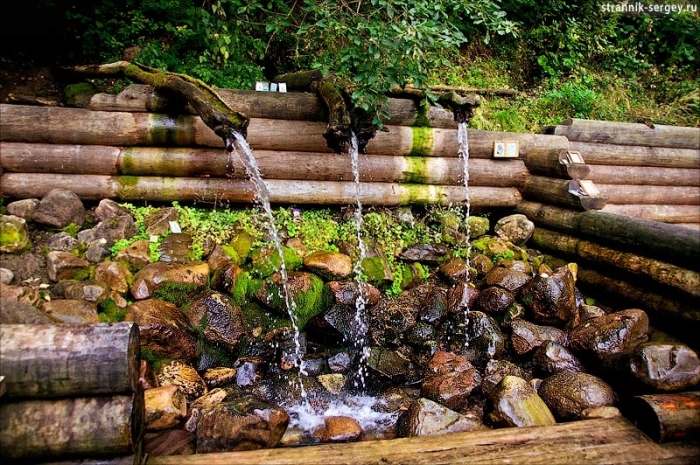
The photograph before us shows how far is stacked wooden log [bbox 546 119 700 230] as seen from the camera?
25.5ft

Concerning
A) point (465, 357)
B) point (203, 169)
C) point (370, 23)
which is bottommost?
point (465, 357)

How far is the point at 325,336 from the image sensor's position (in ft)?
16.4

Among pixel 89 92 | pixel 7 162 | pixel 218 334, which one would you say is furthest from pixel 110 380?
pixel 89 92

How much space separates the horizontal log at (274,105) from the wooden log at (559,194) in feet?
5.41

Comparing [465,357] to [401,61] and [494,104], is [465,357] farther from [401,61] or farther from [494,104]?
[494,104]

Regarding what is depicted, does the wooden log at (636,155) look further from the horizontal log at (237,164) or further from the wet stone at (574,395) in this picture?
the wet stone at (574,395)

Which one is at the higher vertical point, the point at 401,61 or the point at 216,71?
the point at 216,71

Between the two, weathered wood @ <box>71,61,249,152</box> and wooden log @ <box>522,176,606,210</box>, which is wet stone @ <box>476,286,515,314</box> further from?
weathered wood @ <box>71,61,249,152</box>

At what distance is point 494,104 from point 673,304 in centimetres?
530

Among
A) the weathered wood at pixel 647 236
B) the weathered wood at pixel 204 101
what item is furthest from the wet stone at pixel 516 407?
the weathered wood at pixel 204 101

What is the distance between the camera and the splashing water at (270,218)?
4.83m

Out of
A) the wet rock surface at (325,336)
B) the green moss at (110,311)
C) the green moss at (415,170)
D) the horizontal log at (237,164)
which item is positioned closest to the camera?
the wet rock surface at (325,336)

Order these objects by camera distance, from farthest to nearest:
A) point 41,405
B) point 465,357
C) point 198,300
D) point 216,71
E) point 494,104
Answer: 1. point 494,104
2. point 216,71
3. point 465,357
4. point 198,300
5. point 41,405

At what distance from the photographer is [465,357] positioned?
197 inches
